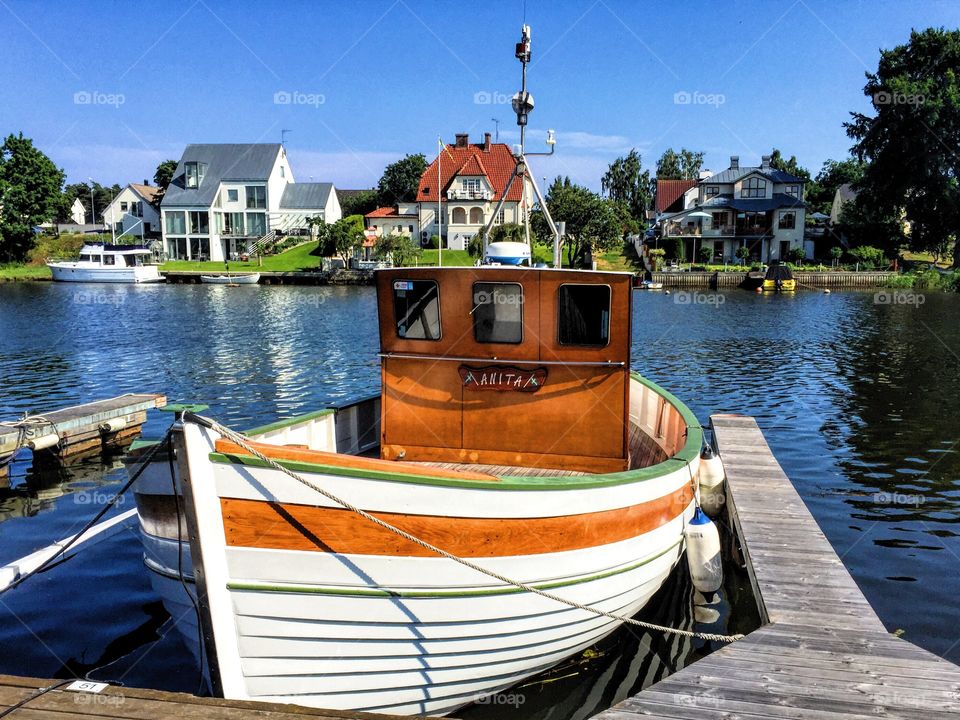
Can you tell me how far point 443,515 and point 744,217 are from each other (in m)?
68.8

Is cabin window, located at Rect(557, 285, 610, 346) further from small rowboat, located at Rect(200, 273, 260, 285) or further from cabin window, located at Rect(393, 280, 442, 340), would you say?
small rowboat, located at Rect(200, 273, 260, 285)

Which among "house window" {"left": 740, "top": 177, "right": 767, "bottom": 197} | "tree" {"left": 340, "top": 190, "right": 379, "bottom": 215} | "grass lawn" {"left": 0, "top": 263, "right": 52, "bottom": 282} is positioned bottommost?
"grass lawn" {"left": 0, "top": 263, "right": 52, "bottom": 282}

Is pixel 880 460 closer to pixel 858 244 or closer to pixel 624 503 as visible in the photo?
pixel 624 503

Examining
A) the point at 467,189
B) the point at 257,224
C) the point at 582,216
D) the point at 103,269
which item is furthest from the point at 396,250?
the point at 103,269

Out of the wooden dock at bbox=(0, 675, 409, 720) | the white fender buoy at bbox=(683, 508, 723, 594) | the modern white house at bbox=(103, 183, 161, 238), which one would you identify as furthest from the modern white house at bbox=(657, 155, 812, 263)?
the wooden dock at bbox=(0, 675, 409, 720)

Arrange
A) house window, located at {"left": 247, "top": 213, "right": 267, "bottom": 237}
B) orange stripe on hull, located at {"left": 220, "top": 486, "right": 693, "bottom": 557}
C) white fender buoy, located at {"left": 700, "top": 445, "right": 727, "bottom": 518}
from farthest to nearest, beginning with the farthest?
house window, located at {"left": 247, "top": 213, "right": 267, "bottom": 237} → white fender buoy, located at {"left": 700, "top": 445, "right": 727, "bottom": 518} → orange stripe on hull, located at {"left": 220, "top": 486, "right": 693, "bottom": 557}

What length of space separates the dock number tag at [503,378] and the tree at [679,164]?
109395 millimetres

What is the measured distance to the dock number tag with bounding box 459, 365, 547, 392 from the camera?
804cm

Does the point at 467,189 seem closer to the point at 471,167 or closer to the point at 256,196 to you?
the point at 471,167

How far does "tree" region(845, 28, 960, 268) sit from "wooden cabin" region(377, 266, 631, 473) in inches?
2506

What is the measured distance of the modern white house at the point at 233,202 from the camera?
77.4 metres

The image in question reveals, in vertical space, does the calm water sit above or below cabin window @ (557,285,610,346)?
below

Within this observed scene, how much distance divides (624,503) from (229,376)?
19.4m

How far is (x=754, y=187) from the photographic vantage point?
6969 cm
